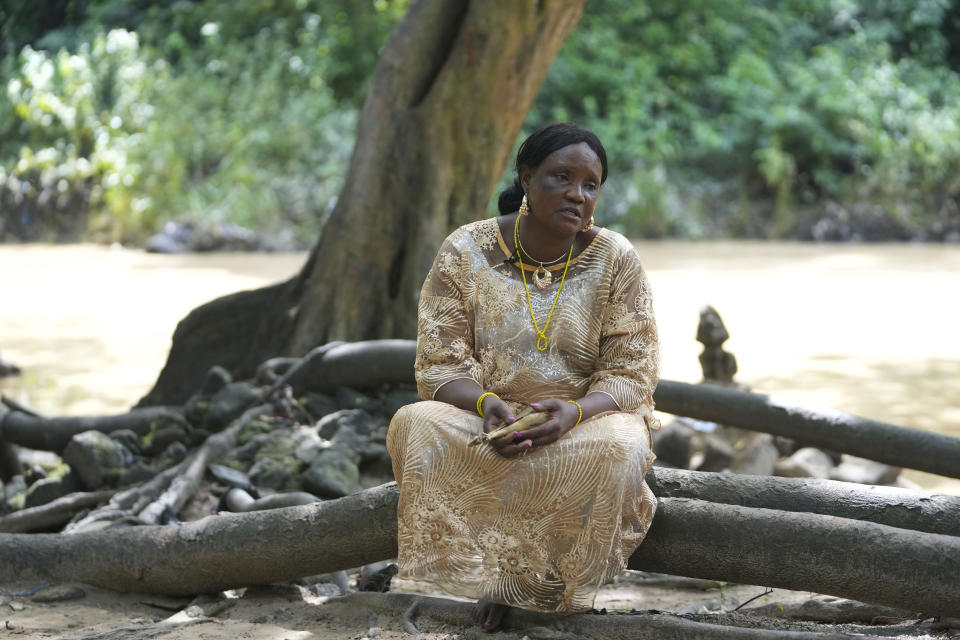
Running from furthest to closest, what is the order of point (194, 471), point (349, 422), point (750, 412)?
point (349, 422), point (750, 412), point (194, 471)

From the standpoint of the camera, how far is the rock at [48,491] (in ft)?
17.5

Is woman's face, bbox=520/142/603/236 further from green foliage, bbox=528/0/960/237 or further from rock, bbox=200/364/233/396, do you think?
green foliage, bbox=528/0/960/237

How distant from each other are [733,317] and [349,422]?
7.23m

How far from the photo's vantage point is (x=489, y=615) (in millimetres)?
3189

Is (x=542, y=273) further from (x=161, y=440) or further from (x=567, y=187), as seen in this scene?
(x=161, y=440)

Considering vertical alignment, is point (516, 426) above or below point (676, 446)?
above

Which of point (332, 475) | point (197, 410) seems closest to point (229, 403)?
point (197, 410)

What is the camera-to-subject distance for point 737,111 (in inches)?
887

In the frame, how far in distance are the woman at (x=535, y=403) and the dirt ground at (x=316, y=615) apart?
18cm

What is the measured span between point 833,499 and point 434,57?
14.6 ft

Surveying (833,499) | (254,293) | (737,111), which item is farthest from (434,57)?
(737,111)

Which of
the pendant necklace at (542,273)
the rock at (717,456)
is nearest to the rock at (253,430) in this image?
the rock at (717,456)

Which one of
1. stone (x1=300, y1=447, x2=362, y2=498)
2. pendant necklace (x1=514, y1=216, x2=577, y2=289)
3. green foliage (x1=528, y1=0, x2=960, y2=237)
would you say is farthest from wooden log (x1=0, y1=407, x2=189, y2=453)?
green foliage (x1=528, y1=0, x2=960, y2=237)

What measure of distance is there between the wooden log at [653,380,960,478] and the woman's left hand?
2.21 meters
